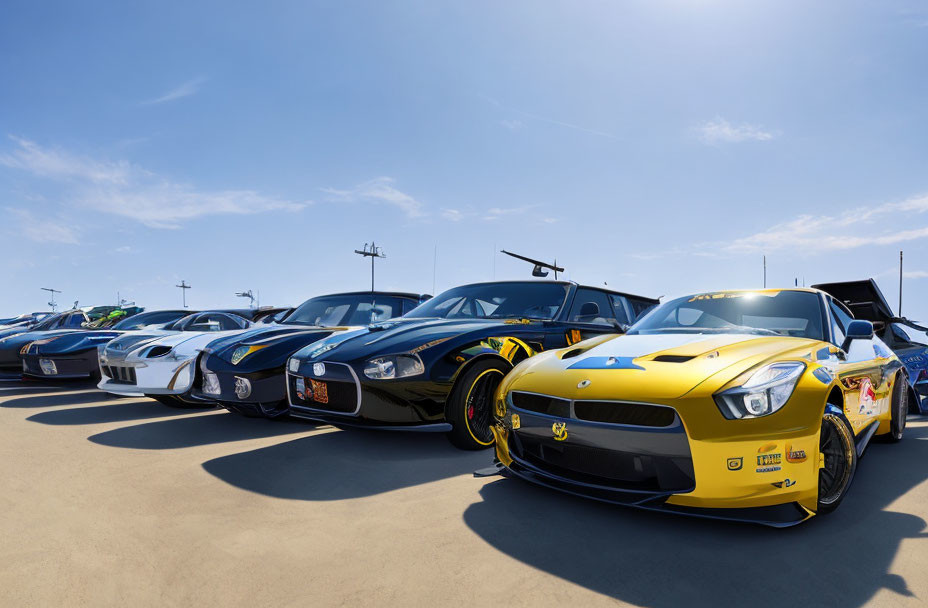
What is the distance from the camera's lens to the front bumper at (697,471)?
2.32m

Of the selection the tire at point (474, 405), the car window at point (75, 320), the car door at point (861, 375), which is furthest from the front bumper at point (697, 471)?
the car window at point (75, 320)

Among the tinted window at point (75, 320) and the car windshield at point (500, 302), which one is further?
the tinted window at point (75, 320)

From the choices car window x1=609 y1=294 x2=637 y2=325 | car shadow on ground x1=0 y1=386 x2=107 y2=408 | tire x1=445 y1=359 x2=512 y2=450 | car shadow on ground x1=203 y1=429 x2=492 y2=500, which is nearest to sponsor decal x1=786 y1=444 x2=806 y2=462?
car shadow on ground x1=203 y1=429 x2=492 y2=500

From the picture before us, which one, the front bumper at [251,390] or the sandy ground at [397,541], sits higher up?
the front bumper at [251,390]

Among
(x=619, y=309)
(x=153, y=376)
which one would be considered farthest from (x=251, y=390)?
(x=619, y=309)

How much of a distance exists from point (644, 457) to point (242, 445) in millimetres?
3159

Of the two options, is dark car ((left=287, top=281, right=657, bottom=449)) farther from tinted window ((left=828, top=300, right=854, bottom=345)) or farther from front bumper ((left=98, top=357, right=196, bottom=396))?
front bumper ((left=98, top=357, right=196, bottom=396))

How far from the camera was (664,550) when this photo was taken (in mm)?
2305

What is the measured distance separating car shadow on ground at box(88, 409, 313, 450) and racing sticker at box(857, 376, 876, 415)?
4091 millimetres

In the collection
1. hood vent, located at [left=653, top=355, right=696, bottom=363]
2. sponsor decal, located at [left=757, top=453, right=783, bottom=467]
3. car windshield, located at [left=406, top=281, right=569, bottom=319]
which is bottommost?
sponsor decal, located at [left=757, top=453, right=783, bottom=467]

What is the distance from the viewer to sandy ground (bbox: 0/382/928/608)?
1.98 metres

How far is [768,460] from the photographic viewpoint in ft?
7.66

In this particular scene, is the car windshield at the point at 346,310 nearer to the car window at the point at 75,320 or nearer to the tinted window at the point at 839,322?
the tinted window at the point at 839,322

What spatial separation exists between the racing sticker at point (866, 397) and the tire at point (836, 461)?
0.69 meters
